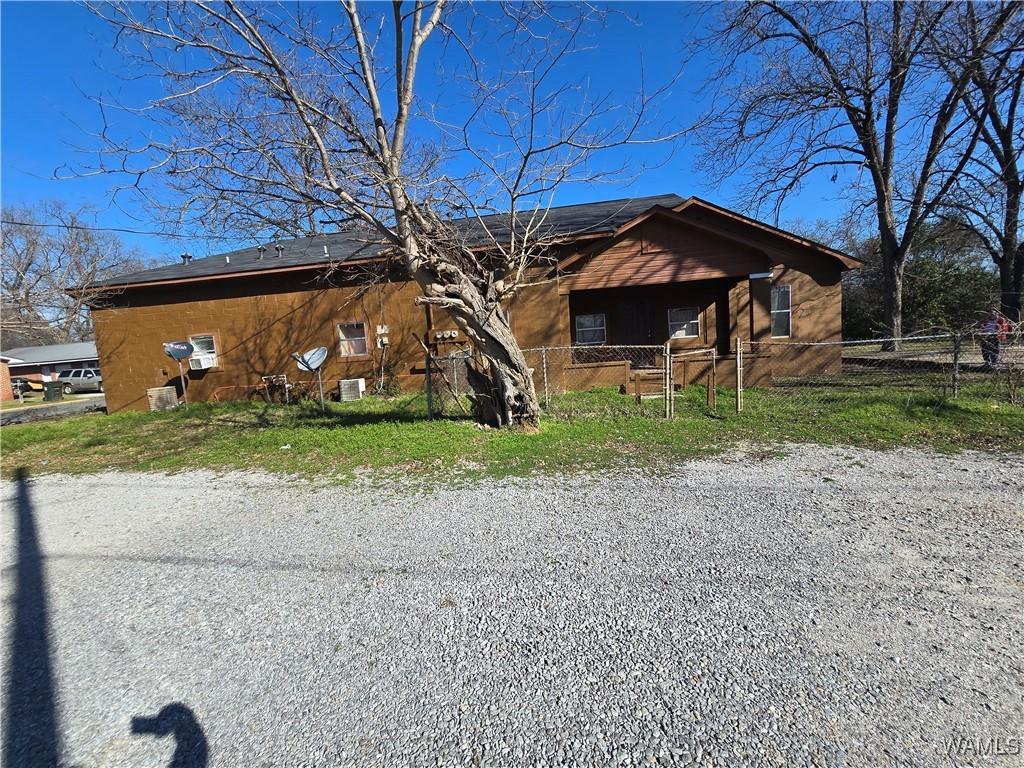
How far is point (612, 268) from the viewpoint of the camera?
471 inches

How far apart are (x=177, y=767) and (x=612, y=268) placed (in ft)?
38.4

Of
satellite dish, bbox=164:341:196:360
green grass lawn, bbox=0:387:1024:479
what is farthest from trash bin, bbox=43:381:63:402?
green grass lawn, bbox=0:387:1024:479

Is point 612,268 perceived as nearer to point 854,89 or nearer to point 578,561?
point 578,561

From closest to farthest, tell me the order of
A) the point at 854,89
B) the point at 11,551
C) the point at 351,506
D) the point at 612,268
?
the point at 11,551 < the point at 351,506 < the point at 612,268 < the point at 854,89

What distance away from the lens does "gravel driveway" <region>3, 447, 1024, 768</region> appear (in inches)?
75.8

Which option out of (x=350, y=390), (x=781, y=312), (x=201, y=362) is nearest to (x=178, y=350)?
(x=201, y=362)

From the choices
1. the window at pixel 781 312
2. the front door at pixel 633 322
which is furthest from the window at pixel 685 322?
the window at pixel 781 312

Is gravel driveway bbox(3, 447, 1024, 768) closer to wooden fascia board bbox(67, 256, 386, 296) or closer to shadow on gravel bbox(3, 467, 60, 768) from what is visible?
shadow on gravel bbox(3, 467, 60, 768)

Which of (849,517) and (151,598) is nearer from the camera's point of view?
(151,598)

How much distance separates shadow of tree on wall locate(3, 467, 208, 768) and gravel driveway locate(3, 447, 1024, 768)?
15 mm

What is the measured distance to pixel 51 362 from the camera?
36688mm

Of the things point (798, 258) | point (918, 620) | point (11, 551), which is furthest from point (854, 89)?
point (11, 551)

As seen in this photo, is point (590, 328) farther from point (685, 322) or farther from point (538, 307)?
point (685, 322)

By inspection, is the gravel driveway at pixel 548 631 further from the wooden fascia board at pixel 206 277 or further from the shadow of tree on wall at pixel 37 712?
the wooden fascia board at pixel 206 277
